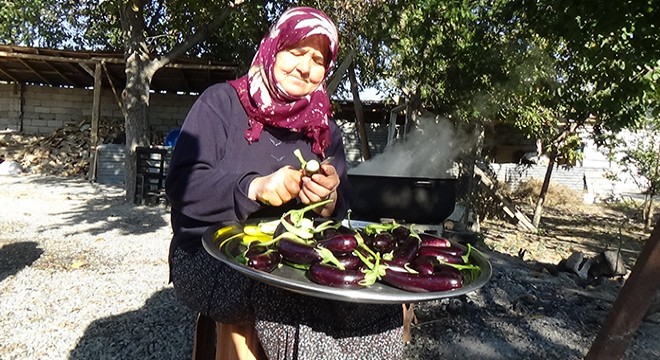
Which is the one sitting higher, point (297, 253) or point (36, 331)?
point (297, 253)

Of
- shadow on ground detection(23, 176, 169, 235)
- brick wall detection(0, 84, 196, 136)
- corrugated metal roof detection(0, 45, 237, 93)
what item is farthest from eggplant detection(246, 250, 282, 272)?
brick wall detection(0, 84, 196, 136)

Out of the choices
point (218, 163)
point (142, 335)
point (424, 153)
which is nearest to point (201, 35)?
point (424, 153)

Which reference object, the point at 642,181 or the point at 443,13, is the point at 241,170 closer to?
the point at 443,13

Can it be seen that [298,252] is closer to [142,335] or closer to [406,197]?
[142,335]

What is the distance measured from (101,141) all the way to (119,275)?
36.0ft

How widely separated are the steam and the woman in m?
3.75

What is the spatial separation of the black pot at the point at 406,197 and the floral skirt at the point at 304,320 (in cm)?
311

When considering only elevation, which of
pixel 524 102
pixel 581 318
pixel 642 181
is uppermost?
pixel 524 102

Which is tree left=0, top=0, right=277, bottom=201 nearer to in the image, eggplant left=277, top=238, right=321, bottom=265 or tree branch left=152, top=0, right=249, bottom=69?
tree branch left=152, top=0, right=249, bottom=69

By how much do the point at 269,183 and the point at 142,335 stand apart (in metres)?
2.31

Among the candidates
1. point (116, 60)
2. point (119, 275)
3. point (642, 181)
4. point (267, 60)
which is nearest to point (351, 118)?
point (116, 60)

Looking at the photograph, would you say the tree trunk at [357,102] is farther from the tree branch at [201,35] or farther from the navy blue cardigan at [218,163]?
the navy blue cardigan at [218,163]

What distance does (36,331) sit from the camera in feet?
9.95

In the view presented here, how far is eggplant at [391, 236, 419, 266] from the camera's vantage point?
1.19 meters
